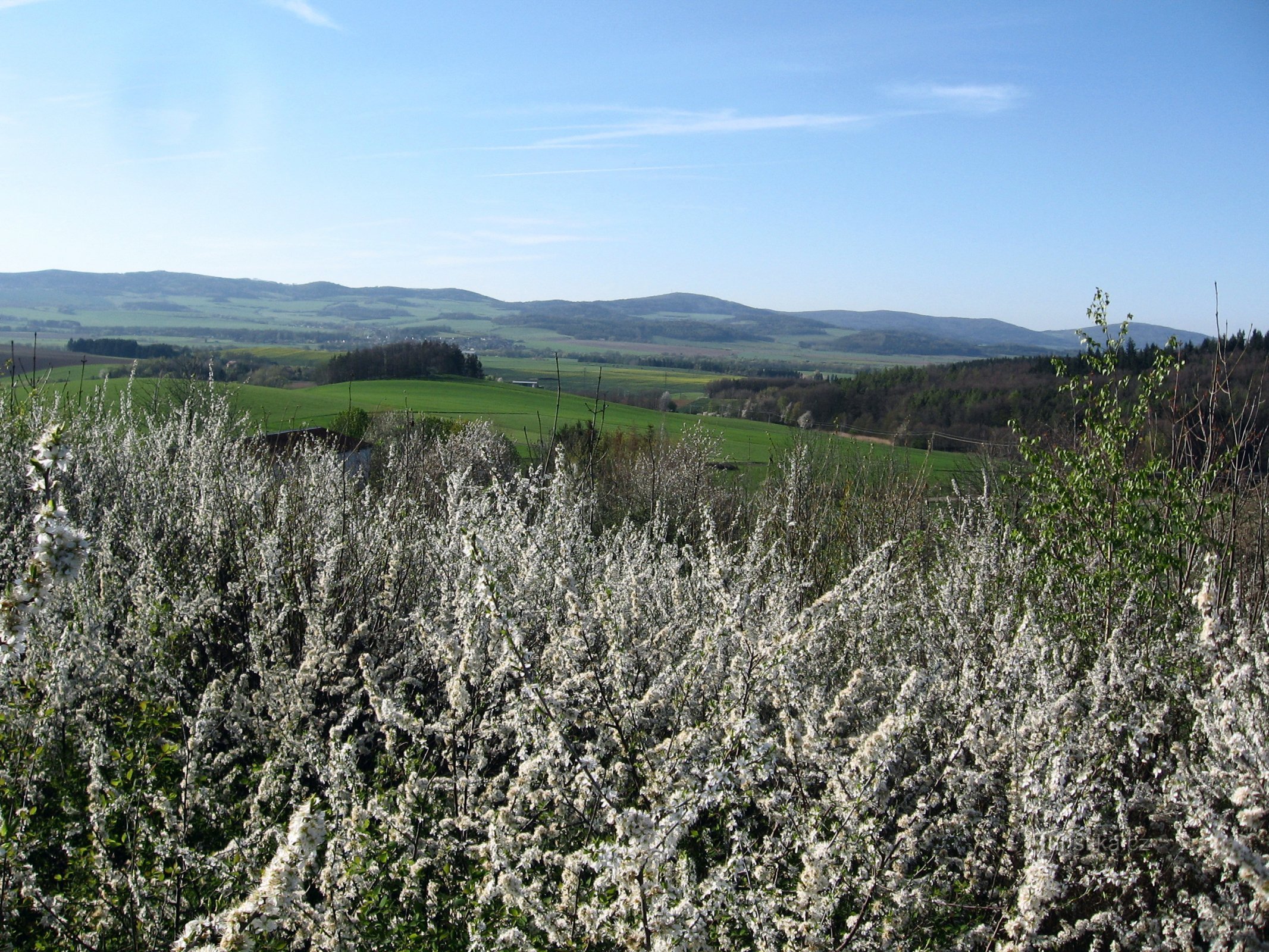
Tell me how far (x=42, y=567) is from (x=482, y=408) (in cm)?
4036

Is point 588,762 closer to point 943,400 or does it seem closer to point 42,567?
point 42,567

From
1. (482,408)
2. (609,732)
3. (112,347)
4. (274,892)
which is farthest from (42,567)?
(112,347)

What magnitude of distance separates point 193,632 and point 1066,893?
4.67 m

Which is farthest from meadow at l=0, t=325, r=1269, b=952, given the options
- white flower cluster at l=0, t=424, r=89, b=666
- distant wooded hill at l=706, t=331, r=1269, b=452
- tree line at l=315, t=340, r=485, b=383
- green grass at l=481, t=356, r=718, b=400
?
tree line at l=315, t=340, r=485, b=383

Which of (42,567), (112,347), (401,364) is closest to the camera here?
(42,567)

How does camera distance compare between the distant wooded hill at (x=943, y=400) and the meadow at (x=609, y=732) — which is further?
the distant wooded hill at (x=943, y=400)

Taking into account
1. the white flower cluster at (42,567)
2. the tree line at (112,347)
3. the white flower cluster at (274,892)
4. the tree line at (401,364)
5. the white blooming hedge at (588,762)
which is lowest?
the white blooming hedge at (588,762)

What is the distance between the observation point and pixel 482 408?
41.8 meters

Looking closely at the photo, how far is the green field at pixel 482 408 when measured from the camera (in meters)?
27.5

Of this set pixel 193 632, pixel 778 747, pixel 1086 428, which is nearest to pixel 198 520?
pixel 193 632

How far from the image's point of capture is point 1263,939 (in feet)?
9.97

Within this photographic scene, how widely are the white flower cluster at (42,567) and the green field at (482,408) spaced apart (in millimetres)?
18570

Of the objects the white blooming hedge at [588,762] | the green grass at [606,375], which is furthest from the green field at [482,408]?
the white blooming hedge at [588,762]

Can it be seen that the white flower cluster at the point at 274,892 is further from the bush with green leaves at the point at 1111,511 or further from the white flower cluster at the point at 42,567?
the bush with green leaves at the point at 1111,511
